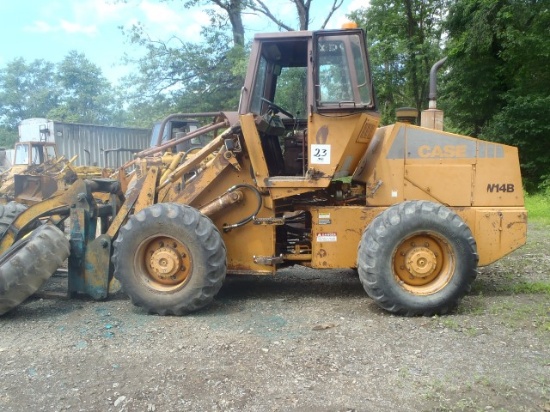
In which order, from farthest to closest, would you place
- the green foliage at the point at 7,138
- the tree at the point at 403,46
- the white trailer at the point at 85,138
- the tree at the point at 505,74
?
the green foliage at the point at 7,138, the white trailer at the point at 85,138, the tree at the point at 403,46, the tree at the point at 505,74

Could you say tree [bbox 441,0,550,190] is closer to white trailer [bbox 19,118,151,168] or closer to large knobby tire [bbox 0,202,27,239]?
white trailer [bbox 19,118,151,168]

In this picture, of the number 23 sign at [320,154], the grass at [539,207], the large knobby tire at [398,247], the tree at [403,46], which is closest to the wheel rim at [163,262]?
the number 23 sign at [320,154]

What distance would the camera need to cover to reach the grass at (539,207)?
1203 cm

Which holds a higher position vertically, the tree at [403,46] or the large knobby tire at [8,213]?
the tree at [403,46]

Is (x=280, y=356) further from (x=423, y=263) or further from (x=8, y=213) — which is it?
(x=8, y=213)

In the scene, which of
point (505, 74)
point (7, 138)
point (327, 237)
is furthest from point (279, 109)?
point (7, 138)

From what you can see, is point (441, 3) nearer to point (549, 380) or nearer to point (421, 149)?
point (421, 149)

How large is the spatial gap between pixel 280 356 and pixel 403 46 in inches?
680

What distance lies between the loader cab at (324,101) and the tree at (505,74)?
12724mm

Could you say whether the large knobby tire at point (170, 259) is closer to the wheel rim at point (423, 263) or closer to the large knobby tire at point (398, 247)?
the large knobby tire at point (398, 247)

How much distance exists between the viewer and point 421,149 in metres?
5.55

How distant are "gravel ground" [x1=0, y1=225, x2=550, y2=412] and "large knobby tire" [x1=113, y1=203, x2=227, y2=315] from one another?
22cm

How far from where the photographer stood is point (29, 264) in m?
5.01

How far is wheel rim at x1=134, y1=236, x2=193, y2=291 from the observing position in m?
5.27
